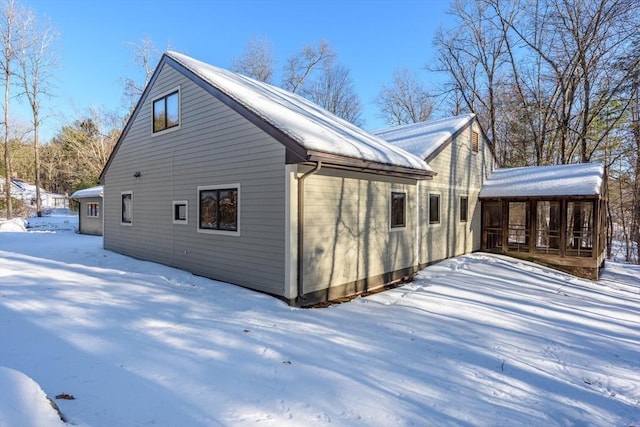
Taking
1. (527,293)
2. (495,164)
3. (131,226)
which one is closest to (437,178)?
(527,293)

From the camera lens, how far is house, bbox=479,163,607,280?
11.5 meters

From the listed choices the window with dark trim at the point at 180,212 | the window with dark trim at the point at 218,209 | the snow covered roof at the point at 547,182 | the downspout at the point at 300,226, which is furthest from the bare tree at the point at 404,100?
the downspout at the point at 300,226

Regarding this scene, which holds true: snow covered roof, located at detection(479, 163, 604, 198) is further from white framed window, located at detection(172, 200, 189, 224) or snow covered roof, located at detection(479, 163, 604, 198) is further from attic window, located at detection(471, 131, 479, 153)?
white framed window, located at detection(172, 200, 189, 224)

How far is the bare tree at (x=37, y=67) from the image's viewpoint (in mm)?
25203

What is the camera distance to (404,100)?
95.9ft

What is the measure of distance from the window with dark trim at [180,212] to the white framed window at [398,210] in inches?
204

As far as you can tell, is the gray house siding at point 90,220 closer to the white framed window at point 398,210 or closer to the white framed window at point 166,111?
the white framed window at point 166,111

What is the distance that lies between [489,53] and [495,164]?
12927mm

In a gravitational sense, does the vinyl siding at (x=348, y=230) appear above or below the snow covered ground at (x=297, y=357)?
above

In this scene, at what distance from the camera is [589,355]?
4996 mm

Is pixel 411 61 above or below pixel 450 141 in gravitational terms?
above

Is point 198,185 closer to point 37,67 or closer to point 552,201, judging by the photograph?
point 552,201

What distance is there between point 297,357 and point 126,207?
974 cm

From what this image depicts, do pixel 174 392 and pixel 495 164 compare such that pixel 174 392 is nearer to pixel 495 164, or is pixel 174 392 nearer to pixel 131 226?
pixel 131 226
